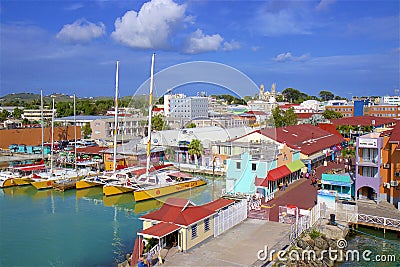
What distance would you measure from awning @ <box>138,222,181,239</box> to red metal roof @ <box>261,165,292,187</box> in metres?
5.89

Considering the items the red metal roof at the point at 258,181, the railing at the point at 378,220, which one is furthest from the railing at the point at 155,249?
the railing at the point at 378,220

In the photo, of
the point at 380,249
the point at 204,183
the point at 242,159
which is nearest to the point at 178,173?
the point at 204,183

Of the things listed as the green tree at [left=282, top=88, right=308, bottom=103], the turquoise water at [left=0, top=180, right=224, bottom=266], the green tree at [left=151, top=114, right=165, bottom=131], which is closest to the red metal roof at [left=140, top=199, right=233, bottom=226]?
the turquoise water at [left=0, top=180, right=224, bottom=266]

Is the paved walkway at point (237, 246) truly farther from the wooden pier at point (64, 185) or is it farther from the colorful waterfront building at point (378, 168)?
the wooden pier at point (64, 185)

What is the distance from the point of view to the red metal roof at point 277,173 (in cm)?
1342

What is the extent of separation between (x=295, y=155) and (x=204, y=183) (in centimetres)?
1170

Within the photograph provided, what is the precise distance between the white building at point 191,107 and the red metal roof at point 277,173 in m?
7.78

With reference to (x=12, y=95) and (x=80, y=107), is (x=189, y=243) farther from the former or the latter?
(x=12, y=95)

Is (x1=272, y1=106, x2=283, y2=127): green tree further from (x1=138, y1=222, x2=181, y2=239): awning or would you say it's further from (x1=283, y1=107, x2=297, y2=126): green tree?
(x1=283, y1=107, x2=297, y2=126): green tree

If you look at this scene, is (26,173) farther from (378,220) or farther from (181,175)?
(378,220)

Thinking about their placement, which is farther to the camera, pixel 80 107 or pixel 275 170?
pixel 80 107

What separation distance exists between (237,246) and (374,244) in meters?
4.58

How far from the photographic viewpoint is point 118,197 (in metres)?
17.1

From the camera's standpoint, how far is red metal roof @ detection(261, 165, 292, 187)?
13419 millimetres
